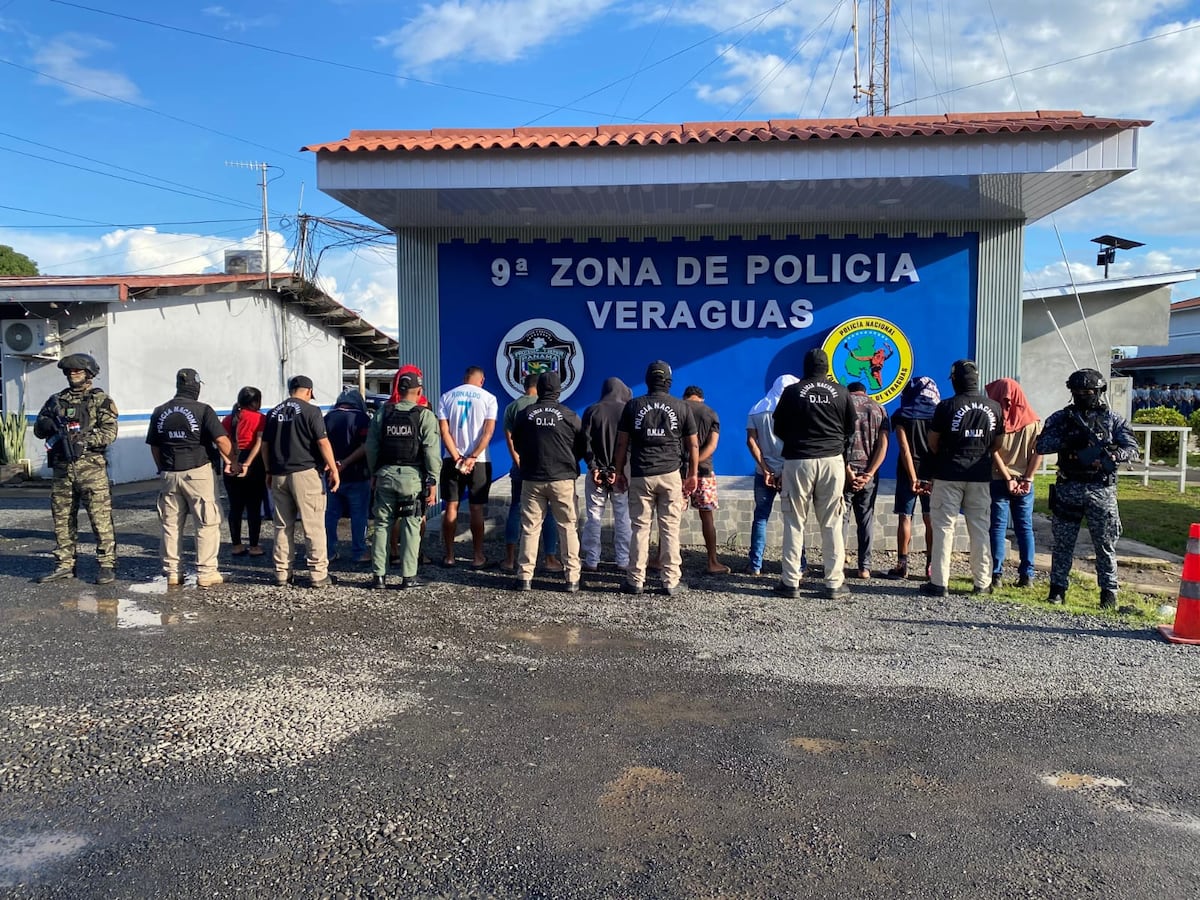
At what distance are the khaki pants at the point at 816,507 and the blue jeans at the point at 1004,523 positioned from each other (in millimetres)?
1344

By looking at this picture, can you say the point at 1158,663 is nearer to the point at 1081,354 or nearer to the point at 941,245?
the point at 941,245

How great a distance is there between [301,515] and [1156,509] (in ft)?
36.4

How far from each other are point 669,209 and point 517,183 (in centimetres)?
175

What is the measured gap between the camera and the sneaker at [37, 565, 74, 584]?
730 cm

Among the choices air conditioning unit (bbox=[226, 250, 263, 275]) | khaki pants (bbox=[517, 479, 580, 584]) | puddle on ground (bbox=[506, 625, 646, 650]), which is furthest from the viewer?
air conditioning unit (bbox=[226, 250, 263, 275])

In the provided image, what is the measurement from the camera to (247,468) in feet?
27.2

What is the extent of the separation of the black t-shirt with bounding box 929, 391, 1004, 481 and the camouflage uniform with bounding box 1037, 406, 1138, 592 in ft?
1.27

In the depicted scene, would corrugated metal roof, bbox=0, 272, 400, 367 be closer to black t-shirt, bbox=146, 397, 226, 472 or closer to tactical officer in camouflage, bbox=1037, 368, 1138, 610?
black t-shirt, bbox=146, 397, 226, 472

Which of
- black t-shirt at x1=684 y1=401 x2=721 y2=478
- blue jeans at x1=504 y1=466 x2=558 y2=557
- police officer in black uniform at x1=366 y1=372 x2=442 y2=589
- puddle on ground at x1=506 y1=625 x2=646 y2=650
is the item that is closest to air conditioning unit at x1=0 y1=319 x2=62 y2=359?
police officer in black uniform at x1=366 y1=372 x2=442 y2=589

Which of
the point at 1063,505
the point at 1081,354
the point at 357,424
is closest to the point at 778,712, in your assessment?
the point at 1063,505

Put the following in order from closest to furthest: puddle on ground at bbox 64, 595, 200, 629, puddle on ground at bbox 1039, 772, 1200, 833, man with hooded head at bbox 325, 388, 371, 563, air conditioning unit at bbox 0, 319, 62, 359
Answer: puddle on ground at bbox 1039, 772, 1200, 833, puddle on ground at bbox 64, 595, 200, 629, man with hooded head at bbox 325, 388, 371, 563, air conditioning unit at bbox 0, 319, 62, 359

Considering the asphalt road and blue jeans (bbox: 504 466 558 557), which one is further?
blue jeans (bbox: 504 466 558 557)

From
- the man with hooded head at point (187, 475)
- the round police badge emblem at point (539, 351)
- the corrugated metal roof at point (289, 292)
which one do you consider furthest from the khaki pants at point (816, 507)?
the corrugated metal roof at point (289, 292)

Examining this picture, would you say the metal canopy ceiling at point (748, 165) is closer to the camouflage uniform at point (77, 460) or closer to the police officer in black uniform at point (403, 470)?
the police officer in black uniform at point (403, 470)
